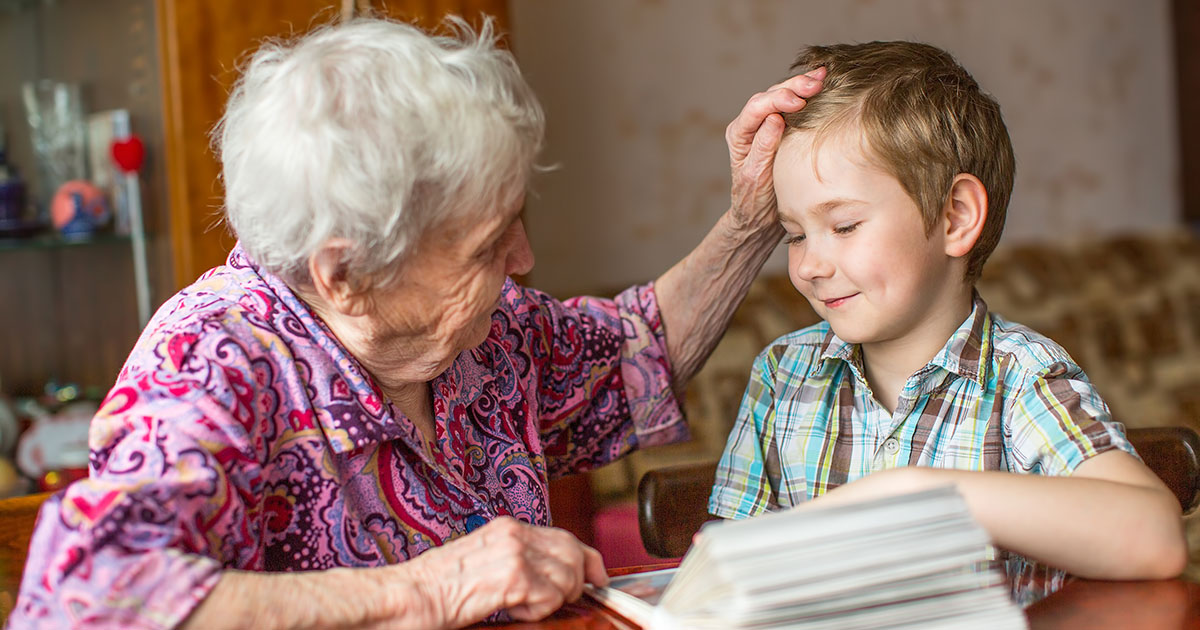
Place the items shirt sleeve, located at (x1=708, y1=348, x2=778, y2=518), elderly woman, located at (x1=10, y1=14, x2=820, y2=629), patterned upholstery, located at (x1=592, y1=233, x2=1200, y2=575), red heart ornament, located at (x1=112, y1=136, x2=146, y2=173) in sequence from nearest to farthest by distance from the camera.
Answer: elderly woman, located at (x1=10, y1=14, x2=820, y2=629) < shirt sleeve, located at (x1=708, y1=348, x2=778, y2=518) < red heart ornament, located at (x1=112, y1=136, x2=146, y2=173) < patterned upholstery, located at (x1=592, y1=233, x2=1200, y2=575)

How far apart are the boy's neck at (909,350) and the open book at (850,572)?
1.57ft

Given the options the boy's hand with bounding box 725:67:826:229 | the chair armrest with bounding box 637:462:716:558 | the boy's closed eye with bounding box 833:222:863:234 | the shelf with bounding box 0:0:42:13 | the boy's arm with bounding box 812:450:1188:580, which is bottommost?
the chair armrest with bounding box 637:462:716:558

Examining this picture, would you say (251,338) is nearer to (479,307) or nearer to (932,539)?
(479,307)

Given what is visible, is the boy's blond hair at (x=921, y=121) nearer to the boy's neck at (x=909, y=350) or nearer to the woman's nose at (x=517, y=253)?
the boy's neck at (x=909, y=350)

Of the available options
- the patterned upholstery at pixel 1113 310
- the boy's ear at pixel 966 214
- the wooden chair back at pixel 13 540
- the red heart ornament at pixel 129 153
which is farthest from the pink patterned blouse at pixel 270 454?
the patterned upholstery at pixel 1113 310

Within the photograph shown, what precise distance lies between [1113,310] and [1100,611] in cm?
257

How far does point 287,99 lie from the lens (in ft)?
3.08

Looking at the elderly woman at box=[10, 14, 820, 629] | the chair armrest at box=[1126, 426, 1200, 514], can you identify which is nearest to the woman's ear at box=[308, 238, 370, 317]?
the elderly woman at box=[10, 14, 820, 629]

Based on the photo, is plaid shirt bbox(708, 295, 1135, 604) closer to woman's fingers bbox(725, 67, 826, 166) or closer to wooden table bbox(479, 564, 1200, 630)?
wooden table bbox(479, 564, 1200, 630)

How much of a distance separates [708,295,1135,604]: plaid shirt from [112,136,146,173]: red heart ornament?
1.36m

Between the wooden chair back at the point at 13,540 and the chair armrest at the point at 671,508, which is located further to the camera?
the chair armrest at the point at 671,508

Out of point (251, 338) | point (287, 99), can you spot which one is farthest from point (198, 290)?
point (287, 99)

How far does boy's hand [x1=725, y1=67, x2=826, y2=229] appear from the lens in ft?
3.90

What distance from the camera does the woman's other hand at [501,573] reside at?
844mm
